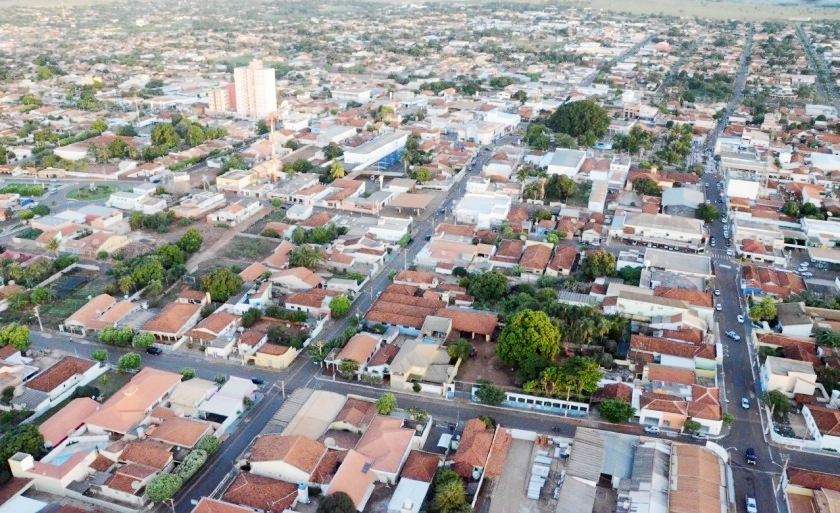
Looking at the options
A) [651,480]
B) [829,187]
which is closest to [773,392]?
[651,480]

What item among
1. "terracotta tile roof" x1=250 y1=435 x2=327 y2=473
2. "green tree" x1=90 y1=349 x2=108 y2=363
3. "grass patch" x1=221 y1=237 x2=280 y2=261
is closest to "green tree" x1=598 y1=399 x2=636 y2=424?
"terracotta tile roof" x1=250 y1=435 x2=327 y2=473

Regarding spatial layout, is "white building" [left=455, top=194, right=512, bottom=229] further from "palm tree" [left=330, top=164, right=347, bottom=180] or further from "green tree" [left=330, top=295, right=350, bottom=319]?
"green tree" [left=330, top=295, right=350, bottom=319]

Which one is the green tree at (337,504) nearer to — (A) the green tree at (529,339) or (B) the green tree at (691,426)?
(A) the green tree at (529,339)

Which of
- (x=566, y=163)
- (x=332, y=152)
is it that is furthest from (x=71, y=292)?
(x=566, y=163)

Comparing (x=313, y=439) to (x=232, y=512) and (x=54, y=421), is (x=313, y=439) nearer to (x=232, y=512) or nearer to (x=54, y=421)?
(x=232, y=512)

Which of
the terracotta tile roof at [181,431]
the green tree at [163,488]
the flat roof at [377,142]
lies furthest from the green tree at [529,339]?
the flat roof at [377,142]

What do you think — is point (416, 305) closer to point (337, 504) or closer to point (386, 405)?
point (386, 405)

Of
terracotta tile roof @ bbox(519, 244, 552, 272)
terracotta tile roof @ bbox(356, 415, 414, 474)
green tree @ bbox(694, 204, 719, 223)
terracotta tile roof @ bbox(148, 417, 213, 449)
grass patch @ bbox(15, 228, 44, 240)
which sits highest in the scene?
green tree @ bbox(694, 204, 719, 223)
